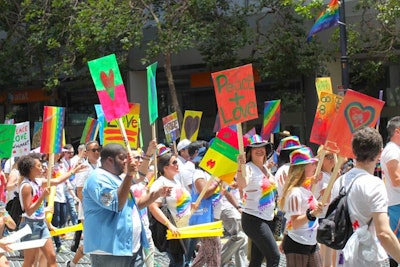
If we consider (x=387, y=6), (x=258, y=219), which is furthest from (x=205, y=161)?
(x=387, y=6)

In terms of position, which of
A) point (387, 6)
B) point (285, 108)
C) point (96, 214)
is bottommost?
point (285, 108)

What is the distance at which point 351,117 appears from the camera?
6391 mm

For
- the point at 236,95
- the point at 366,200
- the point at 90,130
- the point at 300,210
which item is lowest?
the point at 90,130

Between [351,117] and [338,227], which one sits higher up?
[351,117]

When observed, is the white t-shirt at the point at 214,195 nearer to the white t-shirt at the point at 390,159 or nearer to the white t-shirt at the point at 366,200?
the white t-shirt at the point at 390,159

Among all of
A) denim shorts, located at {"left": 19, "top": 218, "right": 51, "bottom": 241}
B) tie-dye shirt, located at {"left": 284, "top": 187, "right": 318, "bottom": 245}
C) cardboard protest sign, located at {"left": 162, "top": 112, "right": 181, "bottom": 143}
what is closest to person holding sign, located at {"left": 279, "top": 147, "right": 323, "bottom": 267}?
tie-dye shirt, located at {"left": 284, "top": 187, "right": 318, "bottom": 245}

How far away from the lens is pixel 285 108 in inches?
963

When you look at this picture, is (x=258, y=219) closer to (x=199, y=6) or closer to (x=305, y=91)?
(x=199, y=6)

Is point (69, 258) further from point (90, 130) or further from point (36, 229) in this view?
point (36, 229)

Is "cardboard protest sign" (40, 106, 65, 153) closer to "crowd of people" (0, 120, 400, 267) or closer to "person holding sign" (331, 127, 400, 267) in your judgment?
"crowd of people" (0, 120, 400, 267)

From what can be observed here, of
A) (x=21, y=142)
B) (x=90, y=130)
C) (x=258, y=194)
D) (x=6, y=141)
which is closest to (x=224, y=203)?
(x=258, y=194)

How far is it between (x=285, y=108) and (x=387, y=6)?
6037 millimetres

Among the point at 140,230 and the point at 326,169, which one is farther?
the point at 326,169

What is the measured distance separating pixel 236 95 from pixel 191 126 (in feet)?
20.8
